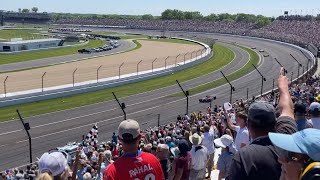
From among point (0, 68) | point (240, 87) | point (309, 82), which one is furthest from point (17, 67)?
point (309, 82)

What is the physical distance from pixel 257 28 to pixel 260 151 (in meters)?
122

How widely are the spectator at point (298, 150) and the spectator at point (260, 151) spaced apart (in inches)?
16.1

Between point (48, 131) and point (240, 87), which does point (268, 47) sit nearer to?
point (240, 87)

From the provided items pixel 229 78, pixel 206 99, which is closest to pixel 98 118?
pixel 206 99

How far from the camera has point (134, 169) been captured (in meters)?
4.30

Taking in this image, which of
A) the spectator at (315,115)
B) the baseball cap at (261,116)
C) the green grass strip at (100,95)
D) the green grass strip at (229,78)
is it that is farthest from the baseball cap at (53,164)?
the green grass strip at (229,78)

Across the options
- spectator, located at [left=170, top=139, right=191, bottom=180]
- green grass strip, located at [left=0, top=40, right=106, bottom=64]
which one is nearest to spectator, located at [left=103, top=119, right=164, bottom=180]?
spectator, located at [left=170, top=139, right=191, bottom=180]

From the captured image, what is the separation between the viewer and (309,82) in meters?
31.0

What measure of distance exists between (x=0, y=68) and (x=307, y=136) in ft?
162

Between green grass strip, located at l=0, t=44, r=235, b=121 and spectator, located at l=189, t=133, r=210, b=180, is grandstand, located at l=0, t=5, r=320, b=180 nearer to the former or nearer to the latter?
spectator, located at l=189, t=133, r=210, b=180

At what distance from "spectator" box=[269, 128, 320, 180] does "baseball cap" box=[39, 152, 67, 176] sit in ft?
6.08

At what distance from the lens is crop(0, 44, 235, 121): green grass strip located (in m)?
30.2

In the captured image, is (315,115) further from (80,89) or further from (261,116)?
(80,89)

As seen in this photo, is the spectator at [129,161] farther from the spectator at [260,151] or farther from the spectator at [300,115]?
the spectator at [300,115]
